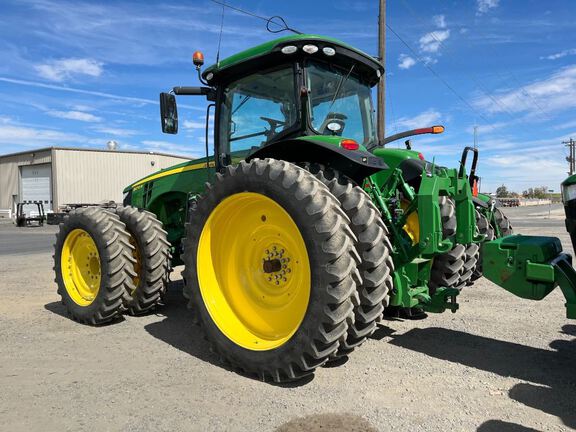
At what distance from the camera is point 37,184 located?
34.9 meters

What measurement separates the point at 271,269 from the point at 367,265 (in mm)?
785

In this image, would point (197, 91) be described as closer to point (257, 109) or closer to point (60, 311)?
point (257, 109)

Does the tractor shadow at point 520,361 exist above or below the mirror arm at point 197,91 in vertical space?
below

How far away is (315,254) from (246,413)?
105 cm

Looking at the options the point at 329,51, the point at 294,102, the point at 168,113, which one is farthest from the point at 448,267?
the point at 168,113

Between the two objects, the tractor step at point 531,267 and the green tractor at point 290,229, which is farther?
the green tractor at point 290,229

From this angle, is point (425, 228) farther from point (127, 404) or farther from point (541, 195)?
point (541, 195)

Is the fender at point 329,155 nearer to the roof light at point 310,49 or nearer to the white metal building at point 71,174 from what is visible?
the roof light at point 310,49

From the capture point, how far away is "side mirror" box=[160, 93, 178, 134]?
4680mm

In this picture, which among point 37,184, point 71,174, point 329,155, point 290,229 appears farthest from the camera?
point 37,184

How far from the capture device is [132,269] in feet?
15.2

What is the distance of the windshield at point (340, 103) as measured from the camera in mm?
3965

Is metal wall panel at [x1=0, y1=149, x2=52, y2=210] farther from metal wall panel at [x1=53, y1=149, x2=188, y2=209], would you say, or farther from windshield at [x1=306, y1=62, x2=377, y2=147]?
windshield at [x1=306, y1=62, x2=377, y2=147]

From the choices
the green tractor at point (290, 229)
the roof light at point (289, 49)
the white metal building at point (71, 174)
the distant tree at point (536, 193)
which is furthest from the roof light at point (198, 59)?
the distant tree at point (536, 193)
